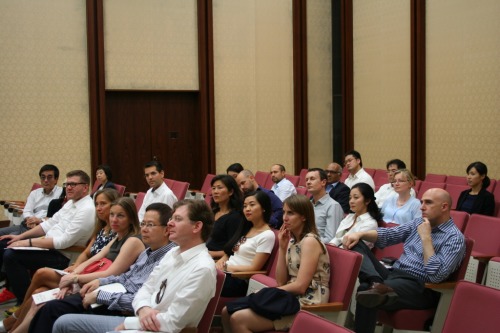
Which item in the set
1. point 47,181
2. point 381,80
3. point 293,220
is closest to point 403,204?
point 293,220

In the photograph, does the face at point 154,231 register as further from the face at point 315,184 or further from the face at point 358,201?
the face at point 315,184

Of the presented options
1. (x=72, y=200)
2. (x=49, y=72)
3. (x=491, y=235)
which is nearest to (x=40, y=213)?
(x=72, y=200)

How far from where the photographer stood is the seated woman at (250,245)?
14.6 ft

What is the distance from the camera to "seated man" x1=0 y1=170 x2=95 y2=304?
218 inches

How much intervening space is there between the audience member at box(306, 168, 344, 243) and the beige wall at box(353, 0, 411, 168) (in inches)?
190

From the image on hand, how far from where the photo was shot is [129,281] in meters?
4.03

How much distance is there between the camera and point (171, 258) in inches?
141

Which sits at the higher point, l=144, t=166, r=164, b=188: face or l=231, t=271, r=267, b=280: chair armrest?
l=144, t=166, r=164, b=188: face

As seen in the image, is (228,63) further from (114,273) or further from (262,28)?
(114,273)

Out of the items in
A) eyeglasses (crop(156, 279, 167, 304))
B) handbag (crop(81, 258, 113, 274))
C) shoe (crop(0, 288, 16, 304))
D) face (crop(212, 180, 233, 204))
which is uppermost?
face (crop(212, 180, 233, 204))

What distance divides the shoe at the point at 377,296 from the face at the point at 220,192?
2.03m

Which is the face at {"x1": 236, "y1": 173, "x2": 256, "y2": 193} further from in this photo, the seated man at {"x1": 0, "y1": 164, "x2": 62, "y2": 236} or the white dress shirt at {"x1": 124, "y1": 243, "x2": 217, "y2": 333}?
the white dress shirt at {"x1": 124, "y1": 243, "x2": 217, "y2": 333}

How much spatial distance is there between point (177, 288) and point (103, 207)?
195cm

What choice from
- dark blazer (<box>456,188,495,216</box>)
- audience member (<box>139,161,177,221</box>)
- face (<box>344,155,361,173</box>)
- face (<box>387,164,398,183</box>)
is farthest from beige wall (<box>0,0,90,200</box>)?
dark blazer (<box>456,188,495,216</box>)
